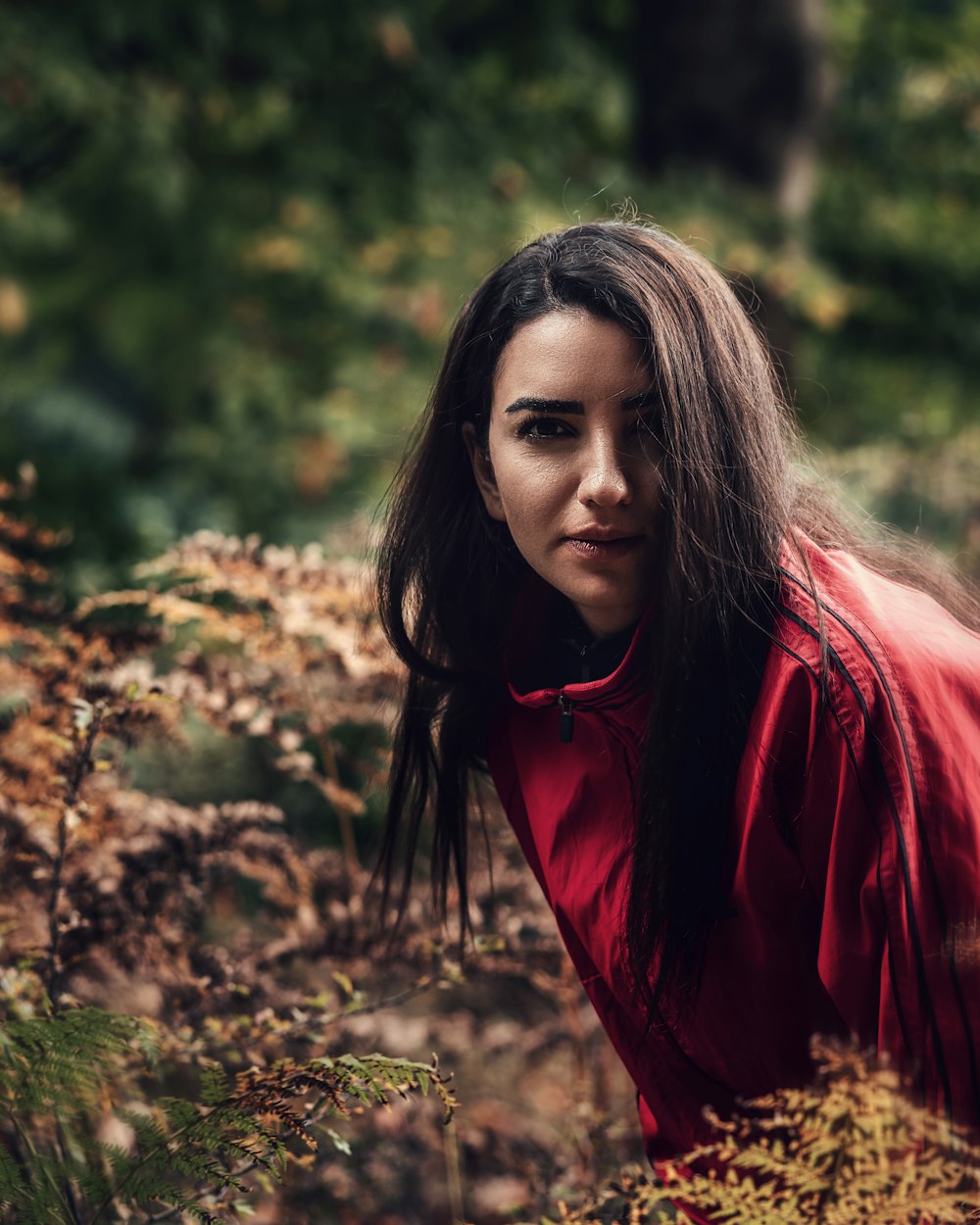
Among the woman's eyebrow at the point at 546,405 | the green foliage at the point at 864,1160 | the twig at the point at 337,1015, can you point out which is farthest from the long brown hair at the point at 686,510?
the twig at the point at 337,1015

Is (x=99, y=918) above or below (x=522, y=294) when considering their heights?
below

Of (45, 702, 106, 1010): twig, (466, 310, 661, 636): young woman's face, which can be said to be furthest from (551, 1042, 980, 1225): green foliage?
(45, 702, 106, 1010): twig

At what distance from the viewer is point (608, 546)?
4.94ft

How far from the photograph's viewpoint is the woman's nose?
1453 millimetres

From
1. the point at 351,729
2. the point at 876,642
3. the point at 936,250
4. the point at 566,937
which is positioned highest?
the point at 936,250

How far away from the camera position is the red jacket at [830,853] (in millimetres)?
1285

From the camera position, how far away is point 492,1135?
2719mm

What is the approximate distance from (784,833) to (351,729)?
2.06 meters

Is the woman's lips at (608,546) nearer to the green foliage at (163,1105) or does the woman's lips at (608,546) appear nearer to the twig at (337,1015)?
the green foliage at (163,1105)

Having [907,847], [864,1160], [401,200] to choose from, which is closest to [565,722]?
[907,847]

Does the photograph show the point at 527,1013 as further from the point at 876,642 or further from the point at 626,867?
the point at 876,642

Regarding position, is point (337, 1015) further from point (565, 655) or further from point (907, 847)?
point (907, 847)

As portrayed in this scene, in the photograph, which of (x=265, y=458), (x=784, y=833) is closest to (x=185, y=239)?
(x=265, y=458)

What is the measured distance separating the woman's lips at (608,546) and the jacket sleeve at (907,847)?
0.29 meters
